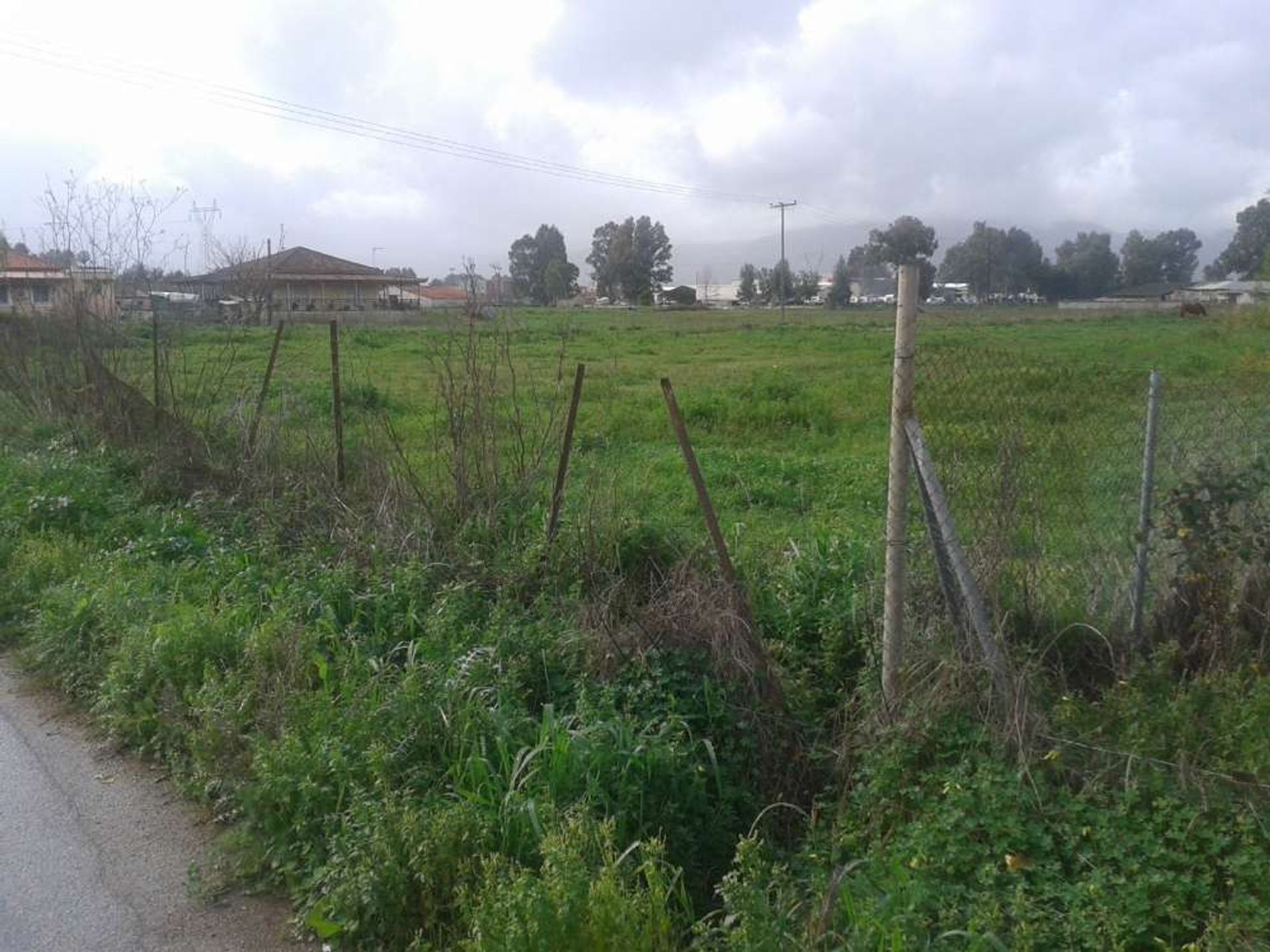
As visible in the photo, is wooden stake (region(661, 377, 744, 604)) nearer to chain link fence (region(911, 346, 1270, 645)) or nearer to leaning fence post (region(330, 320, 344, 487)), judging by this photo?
chain link fence (region(911, 346, 1270, 645))

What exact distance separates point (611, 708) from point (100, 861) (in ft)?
6.80

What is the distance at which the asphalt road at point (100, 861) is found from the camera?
4.09m

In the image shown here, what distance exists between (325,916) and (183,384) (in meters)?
7.75

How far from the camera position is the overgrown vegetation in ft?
12.4

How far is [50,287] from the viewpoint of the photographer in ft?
46.0

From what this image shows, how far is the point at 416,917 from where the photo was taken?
4.04 metres

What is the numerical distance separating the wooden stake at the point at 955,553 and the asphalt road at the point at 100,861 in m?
2.79

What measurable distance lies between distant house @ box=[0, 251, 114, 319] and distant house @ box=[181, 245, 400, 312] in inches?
57.1

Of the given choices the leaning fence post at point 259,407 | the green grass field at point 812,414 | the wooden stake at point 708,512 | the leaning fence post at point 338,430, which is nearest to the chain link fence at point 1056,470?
the green grass field at point 812,414

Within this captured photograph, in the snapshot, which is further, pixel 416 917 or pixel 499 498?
pixel 499 498

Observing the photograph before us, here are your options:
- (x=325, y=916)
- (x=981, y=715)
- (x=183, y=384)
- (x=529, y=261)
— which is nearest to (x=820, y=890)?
(x=981, y=715)

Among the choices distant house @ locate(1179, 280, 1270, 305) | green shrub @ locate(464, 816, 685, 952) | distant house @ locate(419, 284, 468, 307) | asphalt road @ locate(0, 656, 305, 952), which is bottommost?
asphalt road @ locate(0, 656, 305, 952)

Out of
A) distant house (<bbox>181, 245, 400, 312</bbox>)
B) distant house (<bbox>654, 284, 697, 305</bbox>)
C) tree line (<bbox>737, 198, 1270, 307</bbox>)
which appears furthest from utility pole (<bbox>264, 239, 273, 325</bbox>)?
distant house (<bbox>654, 284, 697, 305</bbox>)

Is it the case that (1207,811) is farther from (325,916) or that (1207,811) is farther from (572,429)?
(572,429)
